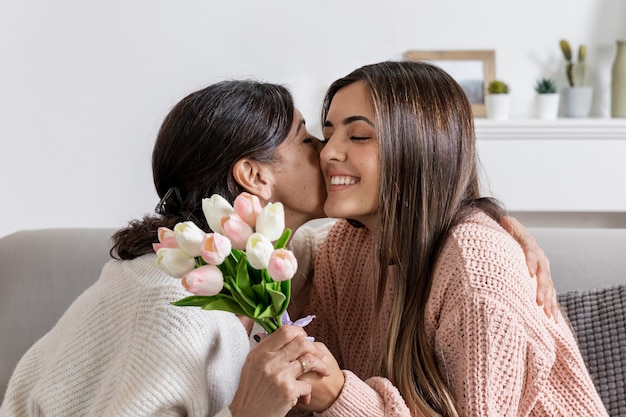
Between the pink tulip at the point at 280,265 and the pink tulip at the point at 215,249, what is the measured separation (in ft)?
0.20

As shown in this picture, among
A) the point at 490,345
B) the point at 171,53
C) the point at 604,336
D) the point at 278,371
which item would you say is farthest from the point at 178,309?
the point at 171,53

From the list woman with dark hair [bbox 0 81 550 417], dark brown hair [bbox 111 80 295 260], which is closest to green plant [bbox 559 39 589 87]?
woman with dark hair [bbox 0 81 550 417]

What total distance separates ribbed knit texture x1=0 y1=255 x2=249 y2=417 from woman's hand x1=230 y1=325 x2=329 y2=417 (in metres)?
0.13

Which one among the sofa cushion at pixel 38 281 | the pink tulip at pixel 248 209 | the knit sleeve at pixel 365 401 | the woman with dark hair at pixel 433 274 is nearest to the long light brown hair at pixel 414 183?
the woman with dark hair at pixel 433 274

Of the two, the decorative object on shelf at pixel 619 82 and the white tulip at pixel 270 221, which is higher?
the white tulip at pixel 270 221

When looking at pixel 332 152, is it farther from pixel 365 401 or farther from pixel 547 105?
pixel 547 105

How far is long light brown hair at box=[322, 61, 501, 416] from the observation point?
1660 millimetres

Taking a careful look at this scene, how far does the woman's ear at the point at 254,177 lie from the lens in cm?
169

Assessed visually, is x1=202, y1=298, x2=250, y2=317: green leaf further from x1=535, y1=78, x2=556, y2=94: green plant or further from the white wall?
x1=535, y1=78, x2=556, y2=94: green plant

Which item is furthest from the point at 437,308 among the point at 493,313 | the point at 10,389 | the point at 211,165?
the point at 10,389

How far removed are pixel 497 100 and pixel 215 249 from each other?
8.08 feet

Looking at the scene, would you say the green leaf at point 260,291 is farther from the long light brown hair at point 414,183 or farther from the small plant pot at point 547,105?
the small plant pot at point 547,105

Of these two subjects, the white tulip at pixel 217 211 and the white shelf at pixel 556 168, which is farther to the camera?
the white shelf at pixel 556 168

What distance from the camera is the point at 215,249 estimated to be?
1.11 meters
